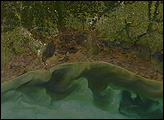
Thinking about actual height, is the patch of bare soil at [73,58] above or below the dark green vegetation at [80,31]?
below

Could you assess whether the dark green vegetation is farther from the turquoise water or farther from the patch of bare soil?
the turquoise water

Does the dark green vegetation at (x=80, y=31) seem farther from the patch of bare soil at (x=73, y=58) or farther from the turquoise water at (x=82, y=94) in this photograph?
the turquoise water at (x=82, y=94)

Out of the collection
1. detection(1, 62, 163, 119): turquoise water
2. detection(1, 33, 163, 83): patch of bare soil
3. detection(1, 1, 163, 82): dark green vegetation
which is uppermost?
detection(1, 1, 163, 82): dark green vegetation

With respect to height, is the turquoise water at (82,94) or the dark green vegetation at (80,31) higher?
the dark green vegetation at (80,31)

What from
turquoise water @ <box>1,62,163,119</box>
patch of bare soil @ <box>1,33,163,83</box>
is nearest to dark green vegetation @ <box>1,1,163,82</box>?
patch of bare soil @ <box>1,33,163,83</box>

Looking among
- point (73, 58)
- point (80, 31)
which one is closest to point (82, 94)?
point (73, 58)

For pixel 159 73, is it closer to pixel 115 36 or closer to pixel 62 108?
pixel 115 36

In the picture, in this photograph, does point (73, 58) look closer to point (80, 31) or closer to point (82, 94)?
point (80, 31)

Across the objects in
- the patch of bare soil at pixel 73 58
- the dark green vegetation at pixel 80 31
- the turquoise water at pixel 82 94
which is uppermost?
the dark green vegetation at pixel 80 31

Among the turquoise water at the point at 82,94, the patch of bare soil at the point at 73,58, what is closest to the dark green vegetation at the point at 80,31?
the patch of bare soil at the point at 73,58

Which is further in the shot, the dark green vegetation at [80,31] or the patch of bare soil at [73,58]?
the patch of bare soil at [73,58]
